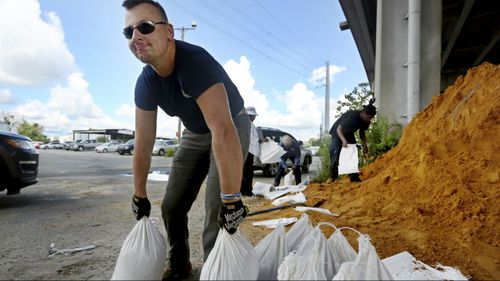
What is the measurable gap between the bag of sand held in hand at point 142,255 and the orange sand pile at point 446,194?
1737mm

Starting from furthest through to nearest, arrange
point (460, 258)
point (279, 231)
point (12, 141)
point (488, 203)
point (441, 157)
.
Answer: point (12, 141) → point (441, 157) → point (488, 203) → point (460, 258) → point (279, 231)

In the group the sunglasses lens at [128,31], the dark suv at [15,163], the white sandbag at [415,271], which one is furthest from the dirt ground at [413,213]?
the sunglasses lens at [128,31]

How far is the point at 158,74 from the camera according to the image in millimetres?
1902

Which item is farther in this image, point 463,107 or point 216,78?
point 463,107

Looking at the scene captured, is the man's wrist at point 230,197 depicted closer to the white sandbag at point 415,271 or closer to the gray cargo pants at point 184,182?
the gray cargo pants at point 184,182

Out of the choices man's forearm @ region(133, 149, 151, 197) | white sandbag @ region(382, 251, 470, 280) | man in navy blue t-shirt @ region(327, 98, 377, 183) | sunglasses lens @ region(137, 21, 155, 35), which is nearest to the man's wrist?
man's forearm @ region(133, 149, 151, 197)

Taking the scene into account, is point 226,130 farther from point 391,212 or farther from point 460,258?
point 391,212

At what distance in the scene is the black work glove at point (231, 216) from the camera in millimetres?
1521

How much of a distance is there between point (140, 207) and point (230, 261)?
776 mm

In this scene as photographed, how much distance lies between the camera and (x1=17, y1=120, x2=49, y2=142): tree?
6278 centimetres

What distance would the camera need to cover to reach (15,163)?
4.65m

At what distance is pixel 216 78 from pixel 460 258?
212cm

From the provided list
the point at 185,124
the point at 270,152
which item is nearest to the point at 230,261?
the point at 185,124

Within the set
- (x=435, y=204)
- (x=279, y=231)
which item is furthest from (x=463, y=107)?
(x=279, y=231)
